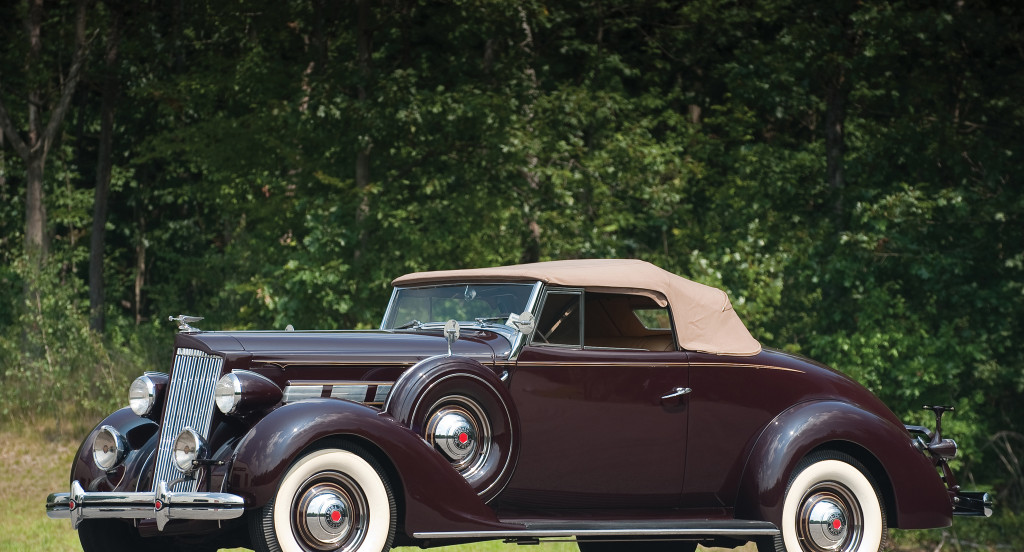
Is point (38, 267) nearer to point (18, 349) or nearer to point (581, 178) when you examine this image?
point (18, 349)

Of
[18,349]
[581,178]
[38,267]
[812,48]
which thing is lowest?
[18,349]

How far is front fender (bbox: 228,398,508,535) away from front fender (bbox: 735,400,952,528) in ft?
6.29

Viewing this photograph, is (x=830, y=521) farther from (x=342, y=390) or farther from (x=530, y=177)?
(x=530, y=177)

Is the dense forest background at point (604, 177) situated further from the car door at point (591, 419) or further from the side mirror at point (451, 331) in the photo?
the side mirror at point (451, 331)

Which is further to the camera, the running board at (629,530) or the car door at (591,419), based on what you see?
the car door at (591,419)

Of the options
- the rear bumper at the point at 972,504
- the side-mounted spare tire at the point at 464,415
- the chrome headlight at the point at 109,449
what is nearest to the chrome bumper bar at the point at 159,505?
the chrome headlight at the point at 109,449

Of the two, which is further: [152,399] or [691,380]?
[691,380]

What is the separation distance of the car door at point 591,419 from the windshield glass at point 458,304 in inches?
11.1

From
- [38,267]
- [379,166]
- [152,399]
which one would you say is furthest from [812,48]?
[152,399]

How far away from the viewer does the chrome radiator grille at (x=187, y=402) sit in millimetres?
6676

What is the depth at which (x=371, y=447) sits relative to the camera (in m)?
6.33

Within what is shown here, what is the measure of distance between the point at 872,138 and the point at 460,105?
6.62 meters

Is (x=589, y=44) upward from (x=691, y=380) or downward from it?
upward

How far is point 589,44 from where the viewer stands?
2333cm
